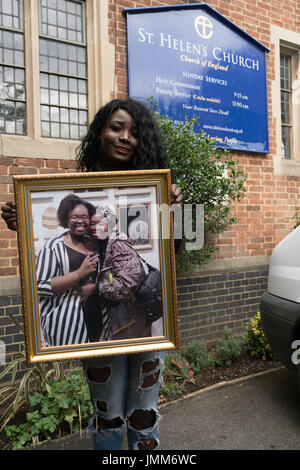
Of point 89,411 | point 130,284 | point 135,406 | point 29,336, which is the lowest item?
point 89,411

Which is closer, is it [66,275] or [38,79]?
[66,275]

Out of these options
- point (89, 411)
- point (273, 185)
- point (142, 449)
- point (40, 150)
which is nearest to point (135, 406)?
point (142, 449)

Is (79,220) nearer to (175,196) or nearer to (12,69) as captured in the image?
(175,196)

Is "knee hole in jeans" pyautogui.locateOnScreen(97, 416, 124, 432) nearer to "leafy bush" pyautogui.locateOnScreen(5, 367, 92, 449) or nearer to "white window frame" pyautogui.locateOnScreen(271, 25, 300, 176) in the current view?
"leafy bush" pyautogui.locateOnScreen(5, 367, 92, 449)

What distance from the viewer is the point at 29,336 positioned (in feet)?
5.25

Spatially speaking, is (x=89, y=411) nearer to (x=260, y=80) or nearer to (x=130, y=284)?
(x=130, y=284)

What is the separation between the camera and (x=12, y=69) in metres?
4.09

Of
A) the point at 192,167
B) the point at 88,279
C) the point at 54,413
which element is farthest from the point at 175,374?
the point at 88,279

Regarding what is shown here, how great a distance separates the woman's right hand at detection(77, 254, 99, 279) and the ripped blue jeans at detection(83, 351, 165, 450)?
0.39m

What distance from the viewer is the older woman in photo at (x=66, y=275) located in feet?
5.30

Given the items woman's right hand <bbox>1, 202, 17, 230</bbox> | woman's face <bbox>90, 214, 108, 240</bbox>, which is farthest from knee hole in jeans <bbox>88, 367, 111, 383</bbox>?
woman's right hand <bbox>1, 202, 17, 230</bbox>

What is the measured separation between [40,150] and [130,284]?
2830 millimetres

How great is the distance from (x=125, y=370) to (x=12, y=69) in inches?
139

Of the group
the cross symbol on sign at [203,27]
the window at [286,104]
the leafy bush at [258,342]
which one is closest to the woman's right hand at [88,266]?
the leafy bush at [258,342]
